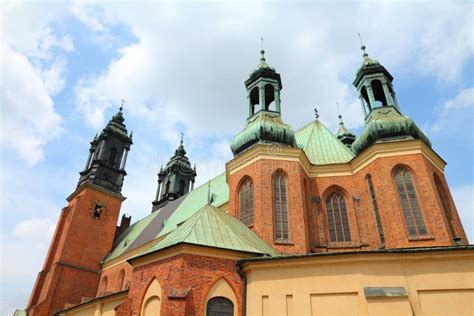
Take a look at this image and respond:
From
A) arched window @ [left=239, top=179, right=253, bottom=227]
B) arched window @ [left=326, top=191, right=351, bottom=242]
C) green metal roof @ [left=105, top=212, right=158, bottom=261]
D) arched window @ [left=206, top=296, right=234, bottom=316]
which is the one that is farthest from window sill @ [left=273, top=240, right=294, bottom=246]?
green metal roof @ [left=105, top=212, right=158, bottom=261]

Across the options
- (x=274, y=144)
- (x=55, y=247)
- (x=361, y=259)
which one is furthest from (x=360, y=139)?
(x=55, y=247)

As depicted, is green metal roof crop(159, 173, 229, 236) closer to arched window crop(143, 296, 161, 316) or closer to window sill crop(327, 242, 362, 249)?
window sill crop(327, 242, 362, 249)

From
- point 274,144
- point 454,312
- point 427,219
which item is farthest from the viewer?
point 274,144

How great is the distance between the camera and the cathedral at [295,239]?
35.9ft

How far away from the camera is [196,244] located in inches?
493

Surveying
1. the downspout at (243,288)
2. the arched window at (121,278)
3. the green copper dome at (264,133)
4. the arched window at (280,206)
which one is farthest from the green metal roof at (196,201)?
the downspout at (243,288)

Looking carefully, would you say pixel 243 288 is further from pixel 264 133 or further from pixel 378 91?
pixel 378 91

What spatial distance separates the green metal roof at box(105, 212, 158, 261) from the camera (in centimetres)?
2918

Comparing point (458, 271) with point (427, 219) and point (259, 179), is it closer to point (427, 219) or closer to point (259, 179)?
point (427, 219)

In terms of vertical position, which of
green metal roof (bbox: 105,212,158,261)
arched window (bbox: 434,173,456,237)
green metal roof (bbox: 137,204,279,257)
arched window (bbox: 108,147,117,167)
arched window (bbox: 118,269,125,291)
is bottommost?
green metal roof (bbox: 137,204,279,257)

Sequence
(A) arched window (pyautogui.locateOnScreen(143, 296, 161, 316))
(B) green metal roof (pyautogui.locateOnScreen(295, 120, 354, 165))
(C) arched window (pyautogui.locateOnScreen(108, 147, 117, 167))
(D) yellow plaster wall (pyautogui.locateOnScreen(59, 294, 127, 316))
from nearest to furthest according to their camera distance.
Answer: (A) arched window (pyautogui.locateOnScreen(143, 296, 161, 316)), (D) yellow plaster wall (pyautogui.locateOnScreen(59, 294, 127, 316)), (B) green metal roof (pyautogui.locateOnScreen(295, 120, 354, 165)), (C) arched window (pyautogui.locateOnScreen(108, 147, 117, 167))

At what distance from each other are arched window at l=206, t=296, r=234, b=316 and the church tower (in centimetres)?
2791

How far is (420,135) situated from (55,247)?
2865 cm

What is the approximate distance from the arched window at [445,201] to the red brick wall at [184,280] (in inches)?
408
